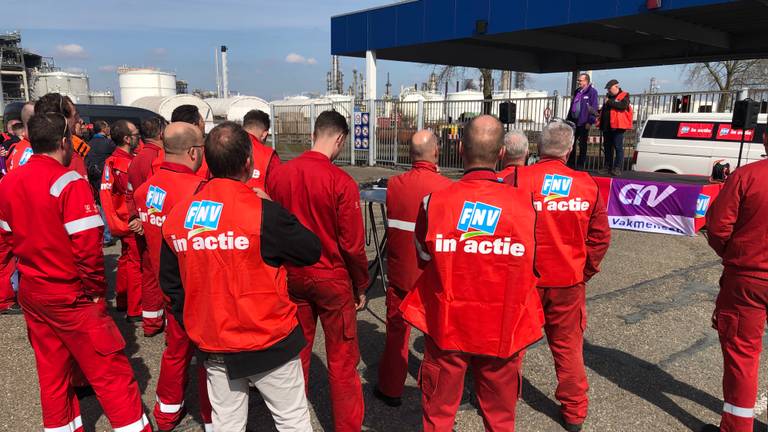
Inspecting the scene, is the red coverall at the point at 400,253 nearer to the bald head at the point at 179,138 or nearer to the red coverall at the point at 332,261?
the red coverall at the point at 332,261

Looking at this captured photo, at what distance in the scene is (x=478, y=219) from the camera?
6.70ft

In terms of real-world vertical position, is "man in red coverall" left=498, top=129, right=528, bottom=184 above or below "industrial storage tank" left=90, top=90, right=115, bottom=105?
below

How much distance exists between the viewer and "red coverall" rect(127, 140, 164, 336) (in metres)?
4.14

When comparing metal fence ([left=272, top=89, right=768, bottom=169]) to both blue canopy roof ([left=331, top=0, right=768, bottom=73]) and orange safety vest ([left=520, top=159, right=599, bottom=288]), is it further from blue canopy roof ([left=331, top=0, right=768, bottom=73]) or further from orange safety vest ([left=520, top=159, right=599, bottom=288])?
orange safety vest ([left=520, top=159, right=599, bottom=288])

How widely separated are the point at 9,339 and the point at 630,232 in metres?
9.05

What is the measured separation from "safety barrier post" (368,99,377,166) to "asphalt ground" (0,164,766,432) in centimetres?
1240

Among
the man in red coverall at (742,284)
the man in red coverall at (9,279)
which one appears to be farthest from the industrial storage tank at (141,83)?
the man in red coverall at (742,284)

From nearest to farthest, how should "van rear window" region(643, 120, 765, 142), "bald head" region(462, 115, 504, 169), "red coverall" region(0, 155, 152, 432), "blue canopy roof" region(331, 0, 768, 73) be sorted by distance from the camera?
"bald head" region(462, 115, 504, 169) < "red coverall" region(0, 155, 152, 432) < "van rear window" region(643, 120, 765, 142) < "blue canopy roof" region(331, 0, 768, 73)

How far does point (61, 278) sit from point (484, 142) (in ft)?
7.53

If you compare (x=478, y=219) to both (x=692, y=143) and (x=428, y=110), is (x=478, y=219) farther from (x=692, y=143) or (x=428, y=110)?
(x=428, y=110)

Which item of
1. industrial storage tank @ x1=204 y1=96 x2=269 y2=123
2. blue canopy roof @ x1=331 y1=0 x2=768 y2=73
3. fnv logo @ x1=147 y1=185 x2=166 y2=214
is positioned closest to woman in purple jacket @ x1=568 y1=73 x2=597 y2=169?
blue canopy roof @ x1=331 y1=0 x2=768 y2=73

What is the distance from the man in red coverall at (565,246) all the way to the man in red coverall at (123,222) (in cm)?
363

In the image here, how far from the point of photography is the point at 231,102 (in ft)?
127

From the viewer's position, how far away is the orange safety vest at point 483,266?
2.04 meters
